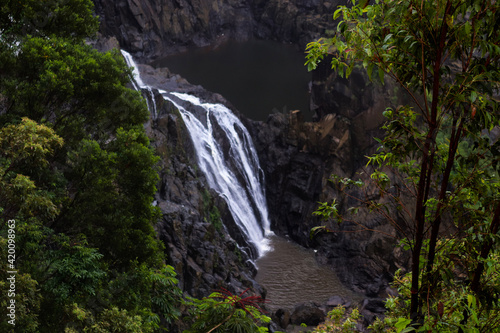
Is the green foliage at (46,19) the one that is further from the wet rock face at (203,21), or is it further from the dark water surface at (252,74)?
the wet rock face at (203,21)

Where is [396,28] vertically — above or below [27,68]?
below

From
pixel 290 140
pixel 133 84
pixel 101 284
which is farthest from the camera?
pixel 290 140

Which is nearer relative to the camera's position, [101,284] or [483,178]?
[483,178]

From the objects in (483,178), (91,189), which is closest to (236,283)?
(91,189)

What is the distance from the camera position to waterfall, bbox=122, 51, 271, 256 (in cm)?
2638

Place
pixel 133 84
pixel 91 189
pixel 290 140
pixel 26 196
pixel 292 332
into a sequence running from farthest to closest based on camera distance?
1. pixel 290 140
2. pixel 133 84
3. pixel 292 332
4. pixel 91 189
5. pixel 26 196

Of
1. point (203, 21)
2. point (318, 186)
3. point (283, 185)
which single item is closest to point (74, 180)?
point (318, 186)

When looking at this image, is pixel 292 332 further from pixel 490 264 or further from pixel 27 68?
pixel 490 264

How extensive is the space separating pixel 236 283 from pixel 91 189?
11380mm

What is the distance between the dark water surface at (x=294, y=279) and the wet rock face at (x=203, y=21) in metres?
27.8

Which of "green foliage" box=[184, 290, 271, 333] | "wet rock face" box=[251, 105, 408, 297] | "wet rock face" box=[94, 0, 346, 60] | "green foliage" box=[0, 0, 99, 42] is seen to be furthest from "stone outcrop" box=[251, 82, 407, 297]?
"green foliage" box=[184, 290, 271, 333]

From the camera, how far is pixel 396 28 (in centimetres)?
409

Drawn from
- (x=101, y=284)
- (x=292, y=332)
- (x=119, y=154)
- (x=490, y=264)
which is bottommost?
(x=292, y=332)

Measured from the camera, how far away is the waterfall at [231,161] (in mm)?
26375
